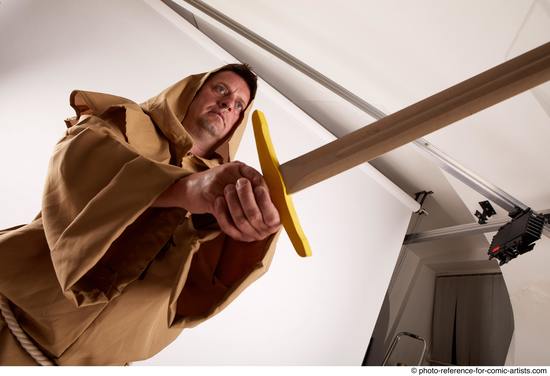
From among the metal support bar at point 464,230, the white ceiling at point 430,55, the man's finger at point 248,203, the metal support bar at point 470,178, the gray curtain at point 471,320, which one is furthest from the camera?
the gray curtain at point 471,320

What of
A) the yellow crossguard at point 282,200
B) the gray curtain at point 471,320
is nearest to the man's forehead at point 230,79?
the yellow crossguard at point 282,200

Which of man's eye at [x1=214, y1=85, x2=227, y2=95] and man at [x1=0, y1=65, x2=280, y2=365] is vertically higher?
man's eye at [x1=214, y1=85, x2=227, y2=95]

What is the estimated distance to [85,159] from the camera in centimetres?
60

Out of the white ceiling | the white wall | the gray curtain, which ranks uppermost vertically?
the white ceiling

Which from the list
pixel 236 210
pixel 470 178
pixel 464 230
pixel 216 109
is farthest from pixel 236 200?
pixel 464 230

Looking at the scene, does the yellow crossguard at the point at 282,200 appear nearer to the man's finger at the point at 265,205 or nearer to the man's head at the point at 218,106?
the man's finger at the point at 265,205

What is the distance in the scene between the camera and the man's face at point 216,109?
1.04 m

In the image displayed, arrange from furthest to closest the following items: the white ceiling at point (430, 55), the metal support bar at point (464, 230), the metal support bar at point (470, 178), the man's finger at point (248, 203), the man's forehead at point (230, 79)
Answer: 1. the metal support bar at point (464, 230)
2. the metal support bar at point (470, 178)
3. the white ceiling at point (430, 55)
4. the man's forehead at point (230, 79)
5. the man's finger at point (248, 203)

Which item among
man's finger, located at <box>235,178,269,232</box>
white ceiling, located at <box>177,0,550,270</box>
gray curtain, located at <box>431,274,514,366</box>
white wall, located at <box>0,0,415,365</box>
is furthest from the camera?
gray curtain, located at <box>431,274,514,366</box>

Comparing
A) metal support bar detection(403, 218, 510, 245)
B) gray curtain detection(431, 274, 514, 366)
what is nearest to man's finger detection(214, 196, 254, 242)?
metal support bar detection(403, 218, 510, 245)

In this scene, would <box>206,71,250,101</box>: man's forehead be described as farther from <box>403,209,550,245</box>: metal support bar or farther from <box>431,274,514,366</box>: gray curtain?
<box>431,274,514,366</box>: gray curtain

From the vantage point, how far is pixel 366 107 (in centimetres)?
177

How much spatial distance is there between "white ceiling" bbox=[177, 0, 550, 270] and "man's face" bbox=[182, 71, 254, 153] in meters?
0.72

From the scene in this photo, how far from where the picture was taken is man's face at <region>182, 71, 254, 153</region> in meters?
1.04
